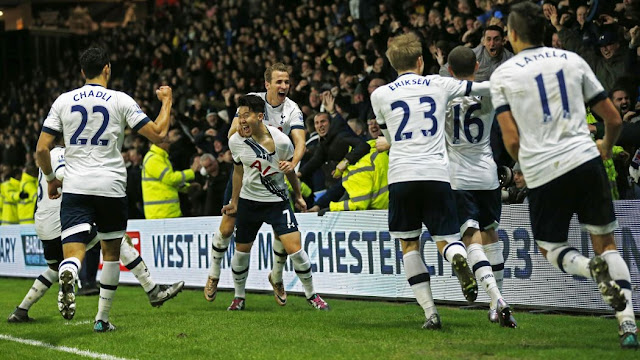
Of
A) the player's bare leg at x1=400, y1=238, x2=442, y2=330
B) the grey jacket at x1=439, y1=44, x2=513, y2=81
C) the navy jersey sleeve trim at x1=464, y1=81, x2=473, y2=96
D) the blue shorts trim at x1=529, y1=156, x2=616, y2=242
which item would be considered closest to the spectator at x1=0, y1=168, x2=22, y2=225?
the grey jacket at x1=439, y1=44, x2=513, y2=81

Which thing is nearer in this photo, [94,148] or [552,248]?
[552,248]

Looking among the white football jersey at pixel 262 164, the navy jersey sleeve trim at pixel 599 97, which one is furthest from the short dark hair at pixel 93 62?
the navy jersey sleeve trim at pixel 599 97

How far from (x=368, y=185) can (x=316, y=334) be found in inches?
159

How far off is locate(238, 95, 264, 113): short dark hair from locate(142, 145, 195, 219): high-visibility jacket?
5.76 metres

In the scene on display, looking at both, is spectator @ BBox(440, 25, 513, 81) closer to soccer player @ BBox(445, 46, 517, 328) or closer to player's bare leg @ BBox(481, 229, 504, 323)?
soccer player @ BBox(445, 46, 517, 328)

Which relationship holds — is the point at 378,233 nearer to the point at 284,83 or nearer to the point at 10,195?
the point at 284,83

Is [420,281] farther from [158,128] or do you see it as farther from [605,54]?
[605,54]

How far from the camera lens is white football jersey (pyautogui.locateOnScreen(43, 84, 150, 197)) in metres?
7.73

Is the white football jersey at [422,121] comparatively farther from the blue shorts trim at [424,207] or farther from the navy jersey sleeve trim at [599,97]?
the navy jersey sleeve trim at [599,97]

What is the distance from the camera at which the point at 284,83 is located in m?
9.66

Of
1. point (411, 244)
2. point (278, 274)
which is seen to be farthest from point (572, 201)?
point (278, 274)

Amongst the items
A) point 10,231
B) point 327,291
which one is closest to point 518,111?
point 327,291

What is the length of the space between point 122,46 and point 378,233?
23.1 m

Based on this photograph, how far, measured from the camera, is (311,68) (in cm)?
1877
